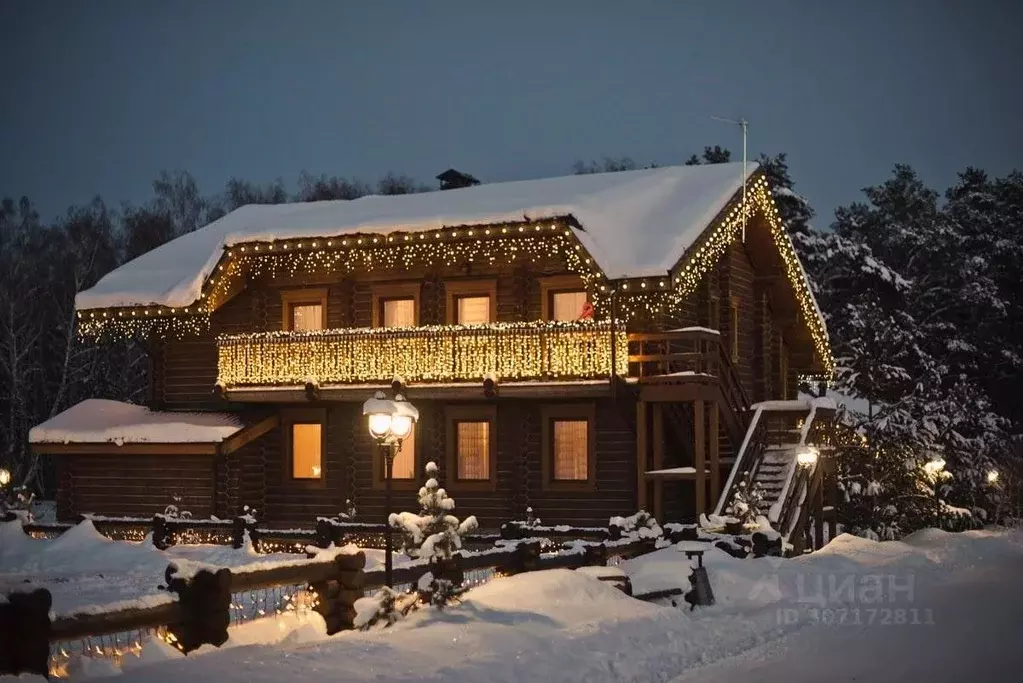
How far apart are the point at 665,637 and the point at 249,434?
1746 cm

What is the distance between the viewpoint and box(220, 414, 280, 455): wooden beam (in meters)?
28.8

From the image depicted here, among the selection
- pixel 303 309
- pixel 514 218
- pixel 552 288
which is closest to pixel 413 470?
pixel 303 309

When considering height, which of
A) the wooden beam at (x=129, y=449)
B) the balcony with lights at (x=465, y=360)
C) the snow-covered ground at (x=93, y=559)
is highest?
the balcony with lights at (x=465, y=360)

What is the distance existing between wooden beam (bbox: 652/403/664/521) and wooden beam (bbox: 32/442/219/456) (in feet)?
32.3

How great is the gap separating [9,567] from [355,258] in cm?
1020

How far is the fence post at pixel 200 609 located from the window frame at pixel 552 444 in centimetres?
1672

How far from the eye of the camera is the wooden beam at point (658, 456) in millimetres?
26219

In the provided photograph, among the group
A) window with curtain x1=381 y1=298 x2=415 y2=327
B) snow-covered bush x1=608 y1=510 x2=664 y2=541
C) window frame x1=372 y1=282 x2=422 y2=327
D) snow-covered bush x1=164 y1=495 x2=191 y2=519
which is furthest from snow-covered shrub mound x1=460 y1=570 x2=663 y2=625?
window with curtain x1=381 y1=298 x2=415 y2=327

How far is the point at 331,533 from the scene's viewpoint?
81.1ft

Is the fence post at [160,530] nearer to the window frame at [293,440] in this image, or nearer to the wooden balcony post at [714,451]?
the window frame at [293,440]

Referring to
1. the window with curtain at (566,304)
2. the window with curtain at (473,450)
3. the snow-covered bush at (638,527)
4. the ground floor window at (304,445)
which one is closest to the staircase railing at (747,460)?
the snow-covered bush at (638,527)

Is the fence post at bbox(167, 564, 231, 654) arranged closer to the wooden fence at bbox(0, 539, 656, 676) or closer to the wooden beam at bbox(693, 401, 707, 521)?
the wooden fence at bbox(0, 539, 656, 676)

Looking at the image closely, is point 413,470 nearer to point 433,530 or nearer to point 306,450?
point 306,450

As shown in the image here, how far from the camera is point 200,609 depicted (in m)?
11.7
